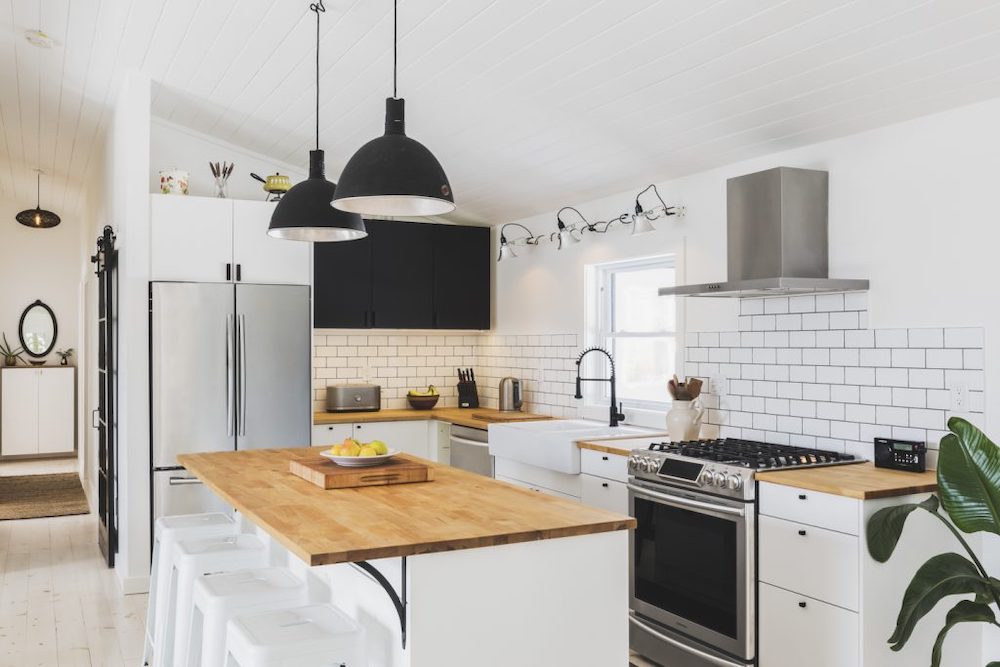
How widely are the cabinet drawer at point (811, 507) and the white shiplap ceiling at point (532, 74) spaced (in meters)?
1.60

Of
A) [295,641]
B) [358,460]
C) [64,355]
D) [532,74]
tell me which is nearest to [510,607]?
[295,641]

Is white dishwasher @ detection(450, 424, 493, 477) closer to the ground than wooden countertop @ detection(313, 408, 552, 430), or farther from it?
closer to the ground

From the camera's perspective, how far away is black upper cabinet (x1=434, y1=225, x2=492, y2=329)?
21.6 feet

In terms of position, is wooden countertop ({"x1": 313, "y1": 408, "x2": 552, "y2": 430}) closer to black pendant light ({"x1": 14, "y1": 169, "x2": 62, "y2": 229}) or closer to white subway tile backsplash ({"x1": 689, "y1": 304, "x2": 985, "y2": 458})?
white subway tile backsplash ({"x1": 689, "y1": 304, "x2": 985, "y2": 458})

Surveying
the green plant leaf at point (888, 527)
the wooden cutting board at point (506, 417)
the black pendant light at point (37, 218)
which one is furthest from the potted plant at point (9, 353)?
the green plant leaf at point (888, 527)

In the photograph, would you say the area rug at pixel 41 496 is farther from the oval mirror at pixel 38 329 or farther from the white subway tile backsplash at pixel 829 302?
the white subway tile backsplash at pixel 829 302

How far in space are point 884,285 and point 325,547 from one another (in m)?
2.70

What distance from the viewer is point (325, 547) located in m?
2.22

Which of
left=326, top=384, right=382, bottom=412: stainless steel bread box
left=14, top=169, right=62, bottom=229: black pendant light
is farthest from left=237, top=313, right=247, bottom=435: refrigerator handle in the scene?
left=14, top=169, right=62, bottom=229: black pendant light

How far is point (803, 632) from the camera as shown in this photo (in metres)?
3.29

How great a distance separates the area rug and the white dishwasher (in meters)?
3.67

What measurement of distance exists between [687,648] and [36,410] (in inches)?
368

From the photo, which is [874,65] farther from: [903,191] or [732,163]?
[732,163]

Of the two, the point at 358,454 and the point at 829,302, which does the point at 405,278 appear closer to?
the point at 358,454
